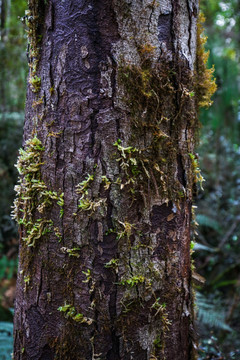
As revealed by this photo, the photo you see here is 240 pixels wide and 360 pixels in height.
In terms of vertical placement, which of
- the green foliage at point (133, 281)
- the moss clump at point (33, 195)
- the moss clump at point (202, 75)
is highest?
the moss clump at point (202, 75)

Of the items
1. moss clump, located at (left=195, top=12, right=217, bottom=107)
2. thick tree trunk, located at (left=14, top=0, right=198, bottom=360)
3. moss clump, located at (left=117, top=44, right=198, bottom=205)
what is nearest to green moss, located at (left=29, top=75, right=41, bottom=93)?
thick tree trunk, located at (left=14, top=0, right=198, bottom=360)

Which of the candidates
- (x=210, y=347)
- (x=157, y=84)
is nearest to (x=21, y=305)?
(x=157, y=84)

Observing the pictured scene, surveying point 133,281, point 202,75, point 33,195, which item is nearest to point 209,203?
point 202,75

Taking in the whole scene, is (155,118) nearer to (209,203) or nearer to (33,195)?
(33,195)

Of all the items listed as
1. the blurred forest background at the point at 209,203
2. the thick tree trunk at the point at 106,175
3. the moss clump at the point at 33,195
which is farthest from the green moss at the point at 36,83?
the blurred forest background at the point at 209,203

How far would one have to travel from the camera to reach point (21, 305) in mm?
1240

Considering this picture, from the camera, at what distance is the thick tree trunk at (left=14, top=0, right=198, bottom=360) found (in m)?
1.06

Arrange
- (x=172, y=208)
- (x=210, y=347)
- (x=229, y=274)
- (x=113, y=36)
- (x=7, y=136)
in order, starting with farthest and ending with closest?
(x=7, y=136), (x=229, y=274), (x=210, y=347), (x=172, y=208), (x=113, y=36)

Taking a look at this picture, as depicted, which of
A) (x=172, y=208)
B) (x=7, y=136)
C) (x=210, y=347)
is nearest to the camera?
(x=172, y=208)

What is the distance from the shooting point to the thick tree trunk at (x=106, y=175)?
1063 mm

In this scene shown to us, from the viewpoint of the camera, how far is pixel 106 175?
1.07 m

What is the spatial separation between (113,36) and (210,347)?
239cm

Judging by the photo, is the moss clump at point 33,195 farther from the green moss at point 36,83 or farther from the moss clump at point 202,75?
A: the moss clump at point 202,75

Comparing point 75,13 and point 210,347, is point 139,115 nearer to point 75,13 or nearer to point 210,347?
point 75,13
